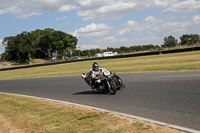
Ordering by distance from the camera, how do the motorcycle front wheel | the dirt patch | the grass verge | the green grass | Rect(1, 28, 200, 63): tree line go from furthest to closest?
Rect(1, 28, 200, 63): tree line
the green grass
the motorcycle front wheel
the dirt patch
the grass verge

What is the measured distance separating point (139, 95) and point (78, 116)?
295 centimetres

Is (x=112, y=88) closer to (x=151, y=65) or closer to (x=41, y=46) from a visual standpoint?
(x=151, y=65)

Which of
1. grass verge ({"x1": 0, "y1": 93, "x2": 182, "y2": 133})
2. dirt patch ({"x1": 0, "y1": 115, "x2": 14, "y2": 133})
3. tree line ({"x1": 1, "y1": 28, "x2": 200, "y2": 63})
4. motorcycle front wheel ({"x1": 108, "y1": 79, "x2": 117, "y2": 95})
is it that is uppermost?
tree line ({"x1": 1, "y1": 28, "x2": 200, "y2": 63})

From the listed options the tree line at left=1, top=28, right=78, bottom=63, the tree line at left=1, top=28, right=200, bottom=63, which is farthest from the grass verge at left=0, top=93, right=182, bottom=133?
the tree line at left=1, top=28, right=78, bottom=63

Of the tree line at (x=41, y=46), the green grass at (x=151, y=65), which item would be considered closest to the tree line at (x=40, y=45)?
the tree line at (x=41, y=46)

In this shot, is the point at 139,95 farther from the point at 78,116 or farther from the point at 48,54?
the point at 48,54

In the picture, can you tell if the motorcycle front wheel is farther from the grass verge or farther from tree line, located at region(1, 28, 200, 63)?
tree line, located at region(1, 28, 200, 63)

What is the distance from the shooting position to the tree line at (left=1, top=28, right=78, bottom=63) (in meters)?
102

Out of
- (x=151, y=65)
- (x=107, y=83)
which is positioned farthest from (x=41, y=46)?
(x=107, y=83)

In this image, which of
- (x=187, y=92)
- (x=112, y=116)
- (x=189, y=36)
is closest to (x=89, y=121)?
(x=112, y=116)

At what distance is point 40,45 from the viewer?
367 feet

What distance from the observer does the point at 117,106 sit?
761 centimetres

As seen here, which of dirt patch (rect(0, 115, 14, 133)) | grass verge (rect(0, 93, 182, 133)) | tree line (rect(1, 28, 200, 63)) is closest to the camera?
grass verge (rect(0, 93, 182, 133))

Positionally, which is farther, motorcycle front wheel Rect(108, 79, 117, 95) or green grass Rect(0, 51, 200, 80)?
green grass Rect(0, 51, 200, 80)
